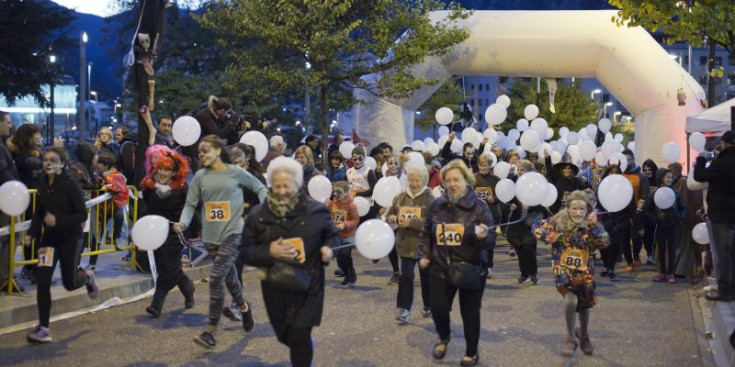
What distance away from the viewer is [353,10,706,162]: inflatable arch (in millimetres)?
20438

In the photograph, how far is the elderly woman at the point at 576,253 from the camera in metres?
8.10

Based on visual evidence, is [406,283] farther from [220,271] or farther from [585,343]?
[220,271]

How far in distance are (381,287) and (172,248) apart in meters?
3.53

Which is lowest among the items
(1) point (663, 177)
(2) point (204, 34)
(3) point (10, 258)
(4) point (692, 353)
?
(4) point (692, 353)

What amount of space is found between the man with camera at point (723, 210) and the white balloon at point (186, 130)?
6458 millimetres

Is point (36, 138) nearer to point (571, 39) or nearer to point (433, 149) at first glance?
point (433, 149)

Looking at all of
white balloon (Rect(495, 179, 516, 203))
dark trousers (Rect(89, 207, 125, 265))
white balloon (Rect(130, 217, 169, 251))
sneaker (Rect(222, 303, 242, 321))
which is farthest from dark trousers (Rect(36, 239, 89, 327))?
A: white balloon (Rect(495, 179, 516, 203))

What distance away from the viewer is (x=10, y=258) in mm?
10039

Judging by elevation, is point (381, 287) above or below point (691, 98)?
below

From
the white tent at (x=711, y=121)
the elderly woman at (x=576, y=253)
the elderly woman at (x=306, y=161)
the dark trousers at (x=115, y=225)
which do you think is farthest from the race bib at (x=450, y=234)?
the white tent at (x=711, y=121)

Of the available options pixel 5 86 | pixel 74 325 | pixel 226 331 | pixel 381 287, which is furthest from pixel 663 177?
pixel 5 86

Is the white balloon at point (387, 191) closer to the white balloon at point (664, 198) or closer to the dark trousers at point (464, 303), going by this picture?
the dark trousers at point (464, 303)

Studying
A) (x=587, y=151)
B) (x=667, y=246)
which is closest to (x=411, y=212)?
(x=667, y=246)

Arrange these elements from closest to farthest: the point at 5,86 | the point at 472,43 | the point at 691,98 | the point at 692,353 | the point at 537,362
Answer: the point at 537,362, the point at 692,353, the point at 691,98, the point at 472,43, the point at 5,86
